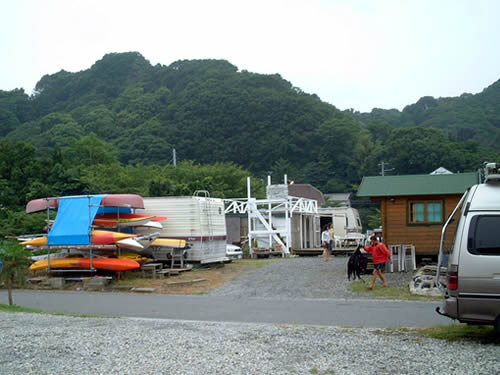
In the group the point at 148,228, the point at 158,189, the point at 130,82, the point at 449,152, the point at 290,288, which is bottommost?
the point at 290,288

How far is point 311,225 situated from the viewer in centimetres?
3622

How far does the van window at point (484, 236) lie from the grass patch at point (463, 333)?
4.54 ft

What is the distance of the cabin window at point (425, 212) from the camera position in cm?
2035

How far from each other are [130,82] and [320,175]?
44.0 m

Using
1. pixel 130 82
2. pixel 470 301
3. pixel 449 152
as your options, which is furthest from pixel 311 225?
pixel 130 82

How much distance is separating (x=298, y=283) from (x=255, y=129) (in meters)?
69.6

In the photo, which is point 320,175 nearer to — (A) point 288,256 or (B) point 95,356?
(A) point 288,256

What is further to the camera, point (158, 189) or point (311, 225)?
point (311, 225)

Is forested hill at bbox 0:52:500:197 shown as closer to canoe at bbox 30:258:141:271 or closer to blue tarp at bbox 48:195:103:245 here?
blue tarp at bbox 48:195:103:245

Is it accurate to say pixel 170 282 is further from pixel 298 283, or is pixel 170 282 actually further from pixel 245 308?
pixel 245 308

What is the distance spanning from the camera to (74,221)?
62.7 feet

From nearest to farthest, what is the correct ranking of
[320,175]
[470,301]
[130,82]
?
[470,301]
[320,175]
[130,82]

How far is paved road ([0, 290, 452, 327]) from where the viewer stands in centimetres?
1186

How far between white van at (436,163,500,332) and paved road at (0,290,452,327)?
2.69 metres
